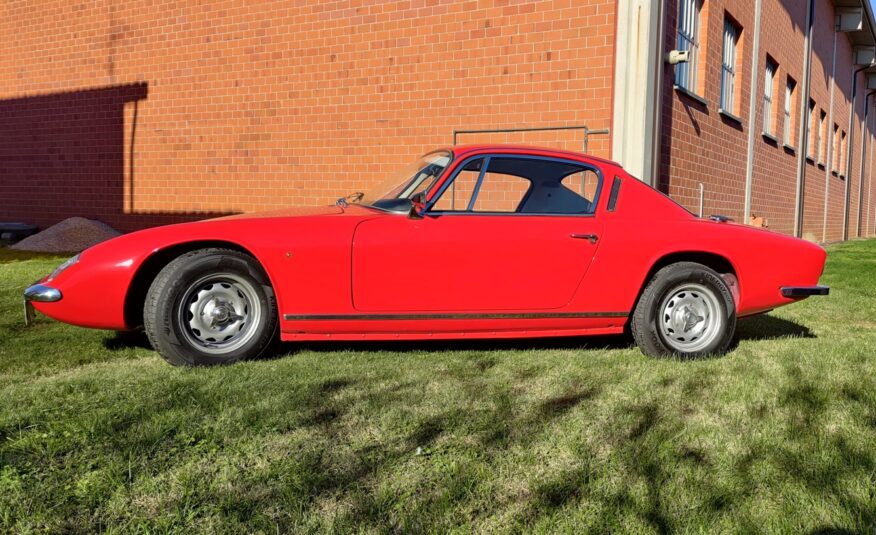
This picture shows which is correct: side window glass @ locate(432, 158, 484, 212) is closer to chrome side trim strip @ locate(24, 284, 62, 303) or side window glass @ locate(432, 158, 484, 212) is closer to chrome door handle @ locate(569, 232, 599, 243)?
chrome door handle @ locate(569, 232, 599, 243)

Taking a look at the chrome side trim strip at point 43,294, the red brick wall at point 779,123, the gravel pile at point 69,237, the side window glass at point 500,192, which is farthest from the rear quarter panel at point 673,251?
the red brick wall at point 779,123

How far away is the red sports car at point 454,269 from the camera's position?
3.47 meters

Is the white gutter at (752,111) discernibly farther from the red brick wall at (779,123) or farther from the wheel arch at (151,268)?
the wheel arch at (151,268)

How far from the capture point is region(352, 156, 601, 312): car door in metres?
3.55

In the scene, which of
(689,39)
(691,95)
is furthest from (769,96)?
(691,95)

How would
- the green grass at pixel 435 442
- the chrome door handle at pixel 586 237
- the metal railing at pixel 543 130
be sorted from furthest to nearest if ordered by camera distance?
the metal railing at pixel 543 130 → the chrome door handle at pixel 586 237 → the green grass at pixel 435 442

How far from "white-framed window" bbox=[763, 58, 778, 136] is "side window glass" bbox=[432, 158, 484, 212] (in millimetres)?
11965

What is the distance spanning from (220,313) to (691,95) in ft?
24.7

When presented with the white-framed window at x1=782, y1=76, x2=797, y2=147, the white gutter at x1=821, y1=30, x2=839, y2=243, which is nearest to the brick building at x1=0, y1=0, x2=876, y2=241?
the white-framed window at x1=782, y1=76, x2=797, y2=147

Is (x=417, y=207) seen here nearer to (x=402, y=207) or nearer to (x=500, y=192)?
(x=402, y=207)

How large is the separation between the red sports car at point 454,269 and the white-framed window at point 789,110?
42.6 feet

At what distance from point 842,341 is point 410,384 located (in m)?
3.07

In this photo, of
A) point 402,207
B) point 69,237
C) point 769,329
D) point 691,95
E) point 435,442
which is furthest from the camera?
point 69,237

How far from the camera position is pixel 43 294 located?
3438 mm
